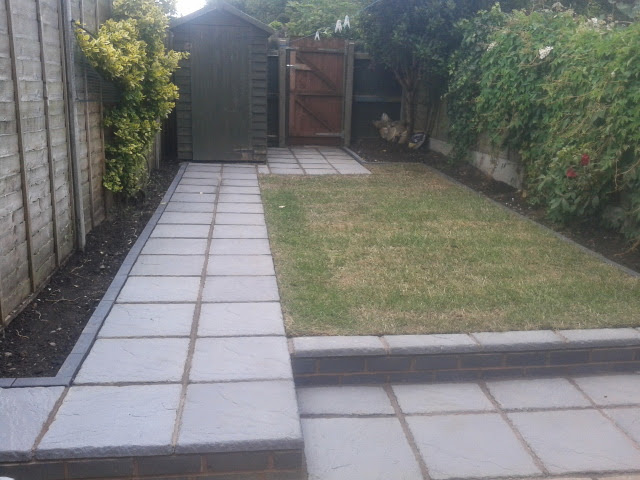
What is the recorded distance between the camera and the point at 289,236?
5496 mm

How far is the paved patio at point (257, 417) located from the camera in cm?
239

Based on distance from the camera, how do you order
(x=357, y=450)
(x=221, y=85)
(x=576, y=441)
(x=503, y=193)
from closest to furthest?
(x=357, y=450) → (x=576, y=441) → (x=503, y=193) → (x=221, y=85)

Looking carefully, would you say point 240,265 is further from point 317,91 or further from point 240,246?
point 317,91

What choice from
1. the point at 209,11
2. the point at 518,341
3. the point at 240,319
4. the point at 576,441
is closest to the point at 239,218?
the point at 240,319

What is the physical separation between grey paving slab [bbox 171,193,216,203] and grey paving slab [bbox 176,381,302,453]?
438 cm

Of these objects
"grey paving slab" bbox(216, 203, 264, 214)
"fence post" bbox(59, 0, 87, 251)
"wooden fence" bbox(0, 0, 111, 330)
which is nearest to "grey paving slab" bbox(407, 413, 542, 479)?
"wooden fence" bbox(0, 0, 111, 330)

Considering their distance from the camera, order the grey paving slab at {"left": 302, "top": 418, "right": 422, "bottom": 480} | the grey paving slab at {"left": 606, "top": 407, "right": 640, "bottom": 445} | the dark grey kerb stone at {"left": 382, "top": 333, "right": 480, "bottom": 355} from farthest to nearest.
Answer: the dark grey kerb stone at {"left": 382, "top": 333, "right": 480, "bottom": 355} → the grey paving slab at {"left": 606, "top": 407, "right": 640, "bottom": 445} → the grey paving slab at {"left": 302, "top": 418, "right": 422, "bottom": 480}

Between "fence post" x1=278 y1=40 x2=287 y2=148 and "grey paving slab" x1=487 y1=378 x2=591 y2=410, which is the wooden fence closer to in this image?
"grey paving slab" x1=487 y1=378 x2=591 y2=410

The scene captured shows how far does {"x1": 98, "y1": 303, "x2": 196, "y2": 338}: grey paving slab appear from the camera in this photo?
11.1 ft

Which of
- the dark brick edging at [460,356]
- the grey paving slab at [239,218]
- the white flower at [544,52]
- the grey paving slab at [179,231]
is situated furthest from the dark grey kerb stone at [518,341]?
the white flower at [544,52]

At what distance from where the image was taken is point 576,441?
282cm

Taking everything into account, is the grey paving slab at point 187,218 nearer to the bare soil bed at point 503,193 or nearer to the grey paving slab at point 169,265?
the grey paving slab at point 169,265

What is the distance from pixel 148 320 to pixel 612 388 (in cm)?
262

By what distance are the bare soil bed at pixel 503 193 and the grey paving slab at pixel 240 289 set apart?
2.95m
